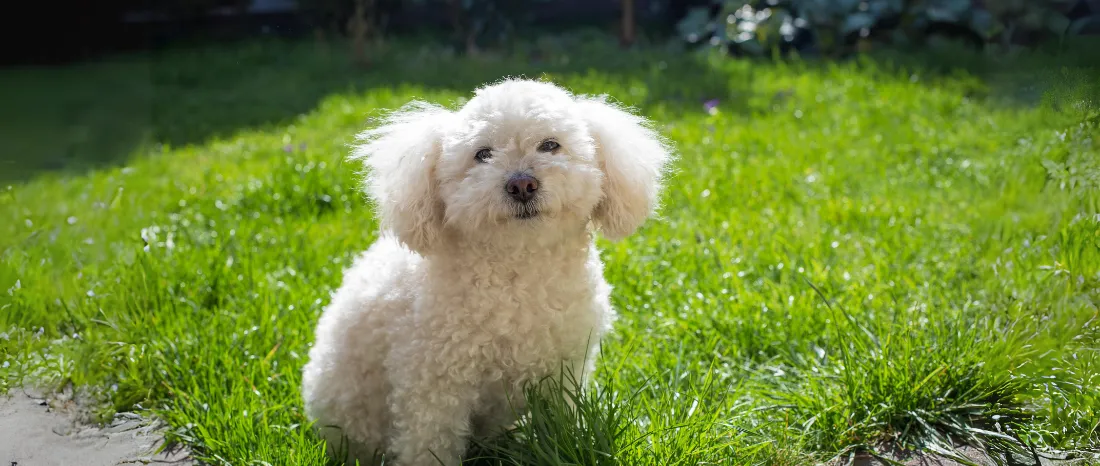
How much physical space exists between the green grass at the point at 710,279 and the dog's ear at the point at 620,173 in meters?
0.45

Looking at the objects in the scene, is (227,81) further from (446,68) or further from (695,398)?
(695,398)

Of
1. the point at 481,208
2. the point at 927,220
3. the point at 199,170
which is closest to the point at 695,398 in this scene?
the point at 481,208

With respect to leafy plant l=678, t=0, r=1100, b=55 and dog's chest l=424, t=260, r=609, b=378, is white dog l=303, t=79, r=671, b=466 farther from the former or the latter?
leafy plant l=678, t=0, r=1100, b=55

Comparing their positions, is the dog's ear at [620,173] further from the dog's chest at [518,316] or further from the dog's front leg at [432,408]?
the dog's front leg at [432,408]

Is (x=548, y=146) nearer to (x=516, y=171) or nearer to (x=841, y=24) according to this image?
(x=516, y=171)

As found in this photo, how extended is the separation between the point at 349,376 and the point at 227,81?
19.1 feet

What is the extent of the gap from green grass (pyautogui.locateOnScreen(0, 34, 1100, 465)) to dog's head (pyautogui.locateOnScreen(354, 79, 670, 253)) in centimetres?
49

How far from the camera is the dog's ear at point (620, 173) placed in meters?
2.41

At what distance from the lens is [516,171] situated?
87.4 inches

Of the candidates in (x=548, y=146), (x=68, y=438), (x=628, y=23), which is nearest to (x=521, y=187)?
(x=548, y=146)

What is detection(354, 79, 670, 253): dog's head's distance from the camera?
7.28 ft

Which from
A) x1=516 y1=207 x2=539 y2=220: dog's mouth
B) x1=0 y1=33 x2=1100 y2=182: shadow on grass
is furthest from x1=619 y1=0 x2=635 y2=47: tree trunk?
x1=516 y1=207 x2=539 y2=220: dog's mouth

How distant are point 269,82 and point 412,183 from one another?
5711 mm

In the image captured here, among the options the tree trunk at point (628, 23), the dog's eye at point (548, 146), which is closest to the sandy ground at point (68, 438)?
the dog's eye at point (548, 146)
